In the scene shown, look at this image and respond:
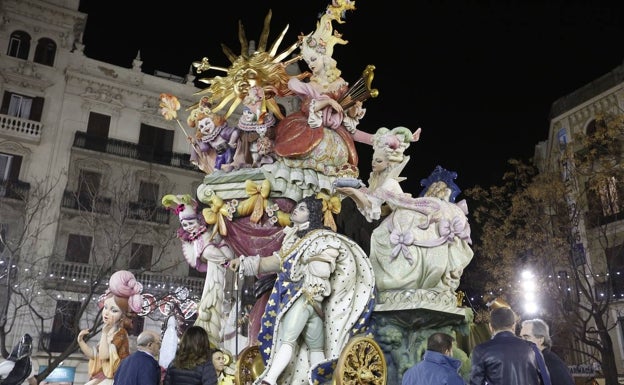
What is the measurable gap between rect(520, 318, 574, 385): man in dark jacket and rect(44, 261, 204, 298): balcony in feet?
62.9

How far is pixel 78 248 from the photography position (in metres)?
24.3

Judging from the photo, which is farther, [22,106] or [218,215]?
[22,106]

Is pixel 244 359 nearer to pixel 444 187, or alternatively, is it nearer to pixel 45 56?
pixel 444 187

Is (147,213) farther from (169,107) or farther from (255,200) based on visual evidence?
(255,200)

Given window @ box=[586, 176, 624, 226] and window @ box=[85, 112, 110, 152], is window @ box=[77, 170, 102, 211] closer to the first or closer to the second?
window @ box=[85, 112, 110, 152]

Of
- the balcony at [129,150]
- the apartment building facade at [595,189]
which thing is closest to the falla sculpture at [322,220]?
the apartment building facade at [595,189]

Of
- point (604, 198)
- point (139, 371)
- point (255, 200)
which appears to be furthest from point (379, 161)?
point (604, 198)

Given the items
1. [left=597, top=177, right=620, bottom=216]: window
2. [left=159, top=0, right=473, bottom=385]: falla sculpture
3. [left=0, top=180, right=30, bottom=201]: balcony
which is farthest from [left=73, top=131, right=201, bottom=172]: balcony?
[left=159, top=0, right=473, bottom=385]: falla sculpture

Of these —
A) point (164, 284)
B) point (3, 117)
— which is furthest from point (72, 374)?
point (3, 117)

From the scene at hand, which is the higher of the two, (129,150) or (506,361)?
(129,150)

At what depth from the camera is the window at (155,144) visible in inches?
1079

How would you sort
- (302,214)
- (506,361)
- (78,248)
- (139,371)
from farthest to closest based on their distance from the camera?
(78,248), (302,214), (139,371), (506,361)

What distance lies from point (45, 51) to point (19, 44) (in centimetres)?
115

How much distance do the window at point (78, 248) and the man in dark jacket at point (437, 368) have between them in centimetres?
2344
